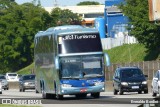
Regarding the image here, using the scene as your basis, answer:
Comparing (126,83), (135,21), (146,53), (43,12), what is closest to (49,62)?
(126,83)

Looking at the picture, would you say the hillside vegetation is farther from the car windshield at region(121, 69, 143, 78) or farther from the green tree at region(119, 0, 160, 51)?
the car windshield at region(121, 69, 143, 78)


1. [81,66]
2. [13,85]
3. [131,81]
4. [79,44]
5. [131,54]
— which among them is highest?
[79,44]

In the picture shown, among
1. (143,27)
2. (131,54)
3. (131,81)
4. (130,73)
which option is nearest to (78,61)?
(131,81)

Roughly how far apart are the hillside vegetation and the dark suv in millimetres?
33157

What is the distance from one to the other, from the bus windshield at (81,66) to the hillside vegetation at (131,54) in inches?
1667

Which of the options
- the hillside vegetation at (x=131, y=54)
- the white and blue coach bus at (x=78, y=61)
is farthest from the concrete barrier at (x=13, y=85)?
the white and blue coach bus at (x=78, y=61)

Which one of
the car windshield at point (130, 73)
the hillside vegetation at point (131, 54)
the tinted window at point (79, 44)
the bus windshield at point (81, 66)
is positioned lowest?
the hillside vegetation at point (131, 54)

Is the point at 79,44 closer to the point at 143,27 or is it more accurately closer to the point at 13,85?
the point at 143,27

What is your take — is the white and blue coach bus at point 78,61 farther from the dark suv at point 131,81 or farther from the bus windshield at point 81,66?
the dark suv at point 131,81

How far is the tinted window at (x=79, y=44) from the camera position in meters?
40.2

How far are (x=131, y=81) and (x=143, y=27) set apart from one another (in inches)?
1236

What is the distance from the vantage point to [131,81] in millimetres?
48125

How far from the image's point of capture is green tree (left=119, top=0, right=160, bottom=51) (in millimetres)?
78688

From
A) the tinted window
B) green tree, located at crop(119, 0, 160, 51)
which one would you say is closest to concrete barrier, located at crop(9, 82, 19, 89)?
green tree, located at crop(119, 0, 160, 51)
